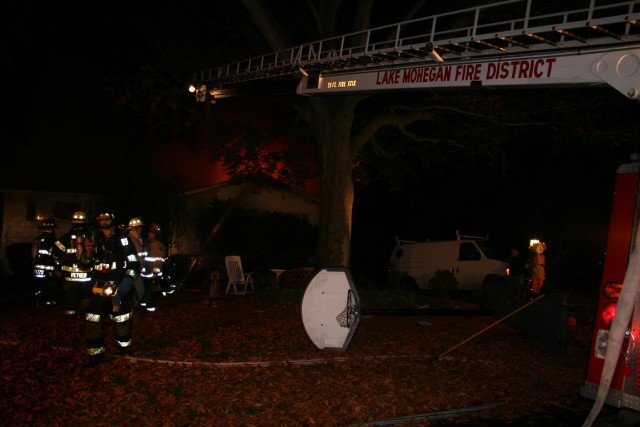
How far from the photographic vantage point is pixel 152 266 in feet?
39.4

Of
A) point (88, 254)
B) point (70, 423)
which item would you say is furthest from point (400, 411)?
point (88, 254)

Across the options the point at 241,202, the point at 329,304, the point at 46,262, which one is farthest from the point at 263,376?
the point at 241,202

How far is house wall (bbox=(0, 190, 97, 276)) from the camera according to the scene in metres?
21.4

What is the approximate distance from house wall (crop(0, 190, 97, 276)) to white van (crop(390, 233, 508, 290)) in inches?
425

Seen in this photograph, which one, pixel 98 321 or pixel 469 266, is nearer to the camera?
pixel 98 321

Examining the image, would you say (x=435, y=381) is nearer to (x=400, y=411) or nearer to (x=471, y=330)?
(x=400, y=411)

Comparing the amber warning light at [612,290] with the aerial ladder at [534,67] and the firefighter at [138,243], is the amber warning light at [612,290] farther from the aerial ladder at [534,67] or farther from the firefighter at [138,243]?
the firefighter at [138,243]

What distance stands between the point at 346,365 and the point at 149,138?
20.3 m

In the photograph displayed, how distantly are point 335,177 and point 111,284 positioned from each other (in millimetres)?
7962

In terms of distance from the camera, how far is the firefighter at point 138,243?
1020cm

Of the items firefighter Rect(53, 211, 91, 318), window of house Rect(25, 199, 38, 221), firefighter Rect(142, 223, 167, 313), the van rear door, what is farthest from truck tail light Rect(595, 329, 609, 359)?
window of house Rect(25, 199, 38, 221)

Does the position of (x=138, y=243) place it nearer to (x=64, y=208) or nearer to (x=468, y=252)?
(x=468, y=252)

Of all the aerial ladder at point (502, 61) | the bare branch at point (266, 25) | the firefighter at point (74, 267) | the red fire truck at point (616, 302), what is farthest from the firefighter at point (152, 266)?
the red fire truck at point (616, 302)

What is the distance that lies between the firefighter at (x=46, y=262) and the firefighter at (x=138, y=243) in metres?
1.73
